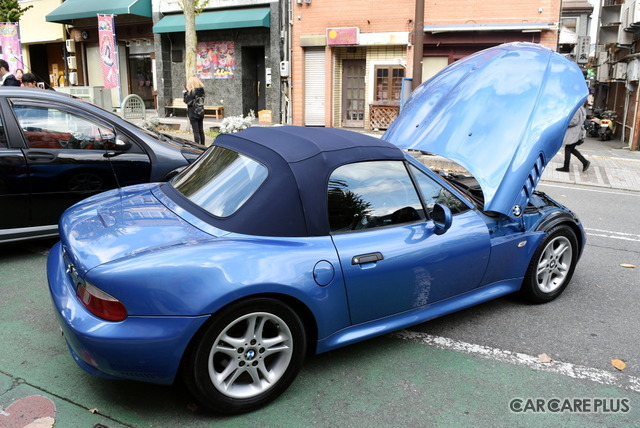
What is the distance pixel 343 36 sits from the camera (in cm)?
1897

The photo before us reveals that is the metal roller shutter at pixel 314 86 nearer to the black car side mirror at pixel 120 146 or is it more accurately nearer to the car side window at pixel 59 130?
the black car side mirror at pixel 120 146

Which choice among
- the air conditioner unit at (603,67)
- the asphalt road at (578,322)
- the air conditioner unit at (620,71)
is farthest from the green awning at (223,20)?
the asphalt road at (578,322)

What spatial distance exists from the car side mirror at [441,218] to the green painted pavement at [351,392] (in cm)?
83

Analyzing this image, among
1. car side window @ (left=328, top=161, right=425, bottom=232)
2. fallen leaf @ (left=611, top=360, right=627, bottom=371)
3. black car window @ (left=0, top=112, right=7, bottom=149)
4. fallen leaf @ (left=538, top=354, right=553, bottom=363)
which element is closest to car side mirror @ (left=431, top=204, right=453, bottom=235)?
car side window @ (left=328, top=161, right=425, bottom=232)

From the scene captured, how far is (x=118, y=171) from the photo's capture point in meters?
5.32

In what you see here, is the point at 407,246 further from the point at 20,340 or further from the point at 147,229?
the point at 20,340

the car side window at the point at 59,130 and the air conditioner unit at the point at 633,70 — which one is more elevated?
the air conditioner unit at the point at 633,70

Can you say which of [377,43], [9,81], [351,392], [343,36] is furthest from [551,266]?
[343,36]

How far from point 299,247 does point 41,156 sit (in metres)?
3.24

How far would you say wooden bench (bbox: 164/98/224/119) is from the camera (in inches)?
845

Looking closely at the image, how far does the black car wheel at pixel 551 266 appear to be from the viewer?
4.23 meters

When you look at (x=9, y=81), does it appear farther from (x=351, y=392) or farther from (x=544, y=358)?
(x=544, y=358)

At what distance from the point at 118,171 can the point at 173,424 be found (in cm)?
322

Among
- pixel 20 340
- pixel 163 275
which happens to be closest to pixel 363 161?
pixel 163 275
